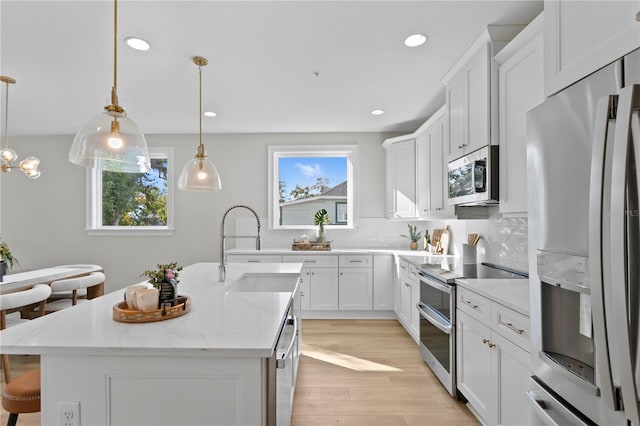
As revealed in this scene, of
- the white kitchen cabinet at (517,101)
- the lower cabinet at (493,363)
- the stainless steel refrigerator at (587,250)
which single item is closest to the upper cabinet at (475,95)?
the white kitchen cabinet at (517,101)

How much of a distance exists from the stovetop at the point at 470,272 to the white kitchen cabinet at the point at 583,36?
1427 mm

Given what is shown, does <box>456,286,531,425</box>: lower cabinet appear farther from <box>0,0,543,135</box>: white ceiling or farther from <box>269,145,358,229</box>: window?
<box>269,145,358,229</box>: window

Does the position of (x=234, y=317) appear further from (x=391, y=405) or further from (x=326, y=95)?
(x=326, y=95)

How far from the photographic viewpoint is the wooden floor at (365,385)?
81.9 inches

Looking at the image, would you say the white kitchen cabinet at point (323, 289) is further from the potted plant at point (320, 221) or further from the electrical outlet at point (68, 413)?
the electrical outlet at point (68, 413)

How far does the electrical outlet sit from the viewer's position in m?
1.07

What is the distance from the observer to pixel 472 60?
91.4 inches

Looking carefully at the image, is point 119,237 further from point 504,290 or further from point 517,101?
point 517,101

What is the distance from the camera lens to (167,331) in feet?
4.00

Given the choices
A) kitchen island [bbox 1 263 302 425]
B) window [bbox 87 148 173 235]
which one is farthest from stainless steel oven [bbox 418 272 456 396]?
window [bbox 87 148 173 235]

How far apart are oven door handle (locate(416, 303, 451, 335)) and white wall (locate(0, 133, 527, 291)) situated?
196 cm

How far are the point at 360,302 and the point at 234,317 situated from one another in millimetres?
2907

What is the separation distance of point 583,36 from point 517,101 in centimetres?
88

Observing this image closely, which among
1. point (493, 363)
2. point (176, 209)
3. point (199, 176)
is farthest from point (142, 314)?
point (176, 209)
